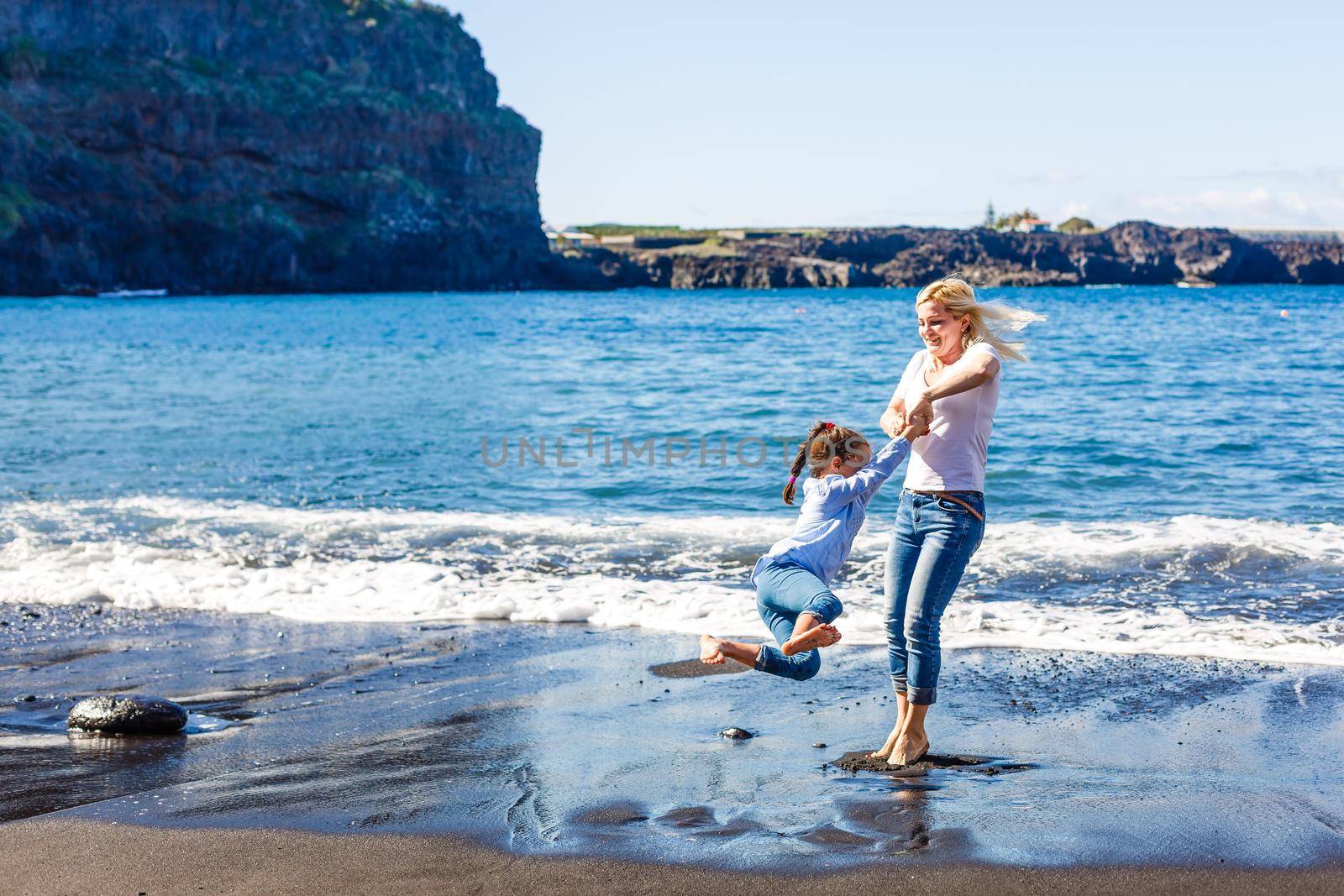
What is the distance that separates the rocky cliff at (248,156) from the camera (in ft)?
340

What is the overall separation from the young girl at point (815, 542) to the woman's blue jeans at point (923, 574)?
197 millimetres

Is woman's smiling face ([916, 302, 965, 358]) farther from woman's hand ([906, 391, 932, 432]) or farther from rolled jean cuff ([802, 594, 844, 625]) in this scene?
rolled jean cuff ([802, 594, 844, 625])

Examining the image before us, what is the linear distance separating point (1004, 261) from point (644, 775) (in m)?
154

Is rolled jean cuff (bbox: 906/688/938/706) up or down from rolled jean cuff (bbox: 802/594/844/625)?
down

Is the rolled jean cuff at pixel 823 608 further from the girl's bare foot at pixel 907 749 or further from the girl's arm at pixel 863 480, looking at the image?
the girl's bare foot at pixel 907 749

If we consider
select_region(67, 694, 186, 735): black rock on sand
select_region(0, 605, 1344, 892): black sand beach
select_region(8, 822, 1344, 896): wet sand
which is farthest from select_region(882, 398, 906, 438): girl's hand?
select_region(67, 694, 186, 735): black rock on sand

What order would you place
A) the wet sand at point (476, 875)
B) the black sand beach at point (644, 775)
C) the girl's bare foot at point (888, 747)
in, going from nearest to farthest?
the wet sand at point (476, 875), the black sand beach at point (644, 775), the girl's bare foot at point (888, 747)

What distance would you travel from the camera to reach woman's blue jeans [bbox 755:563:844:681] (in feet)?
15.7

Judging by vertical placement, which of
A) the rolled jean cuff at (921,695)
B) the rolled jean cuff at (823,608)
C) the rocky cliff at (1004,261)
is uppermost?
the rocky cliff at (1004,261)

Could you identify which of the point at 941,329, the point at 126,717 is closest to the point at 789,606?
the point at 941,329

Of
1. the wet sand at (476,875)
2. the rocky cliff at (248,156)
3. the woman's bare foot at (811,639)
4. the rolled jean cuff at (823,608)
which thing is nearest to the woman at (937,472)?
the rolled jean cuff at (823,608)

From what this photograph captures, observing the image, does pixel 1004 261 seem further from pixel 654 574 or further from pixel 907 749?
pixel 907 749

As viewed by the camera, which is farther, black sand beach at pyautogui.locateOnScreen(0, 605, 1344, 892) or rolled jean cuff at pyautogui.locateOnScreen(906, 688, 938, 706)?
rolled jean cuff at pyautogui.locateOnScreen(906, 688, 938, 706)

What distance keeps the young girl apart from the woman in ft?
0.55
